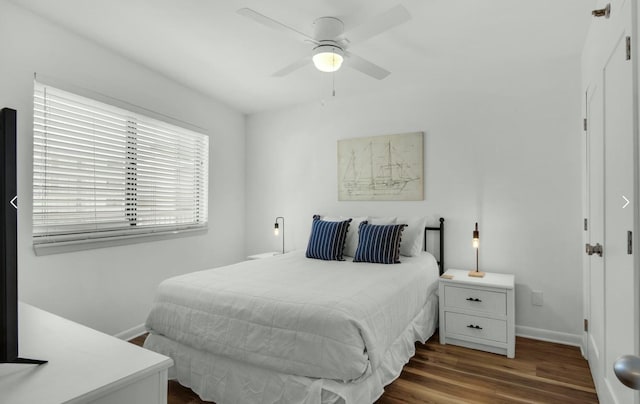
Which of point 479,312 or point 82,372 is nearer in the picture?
point 82,372

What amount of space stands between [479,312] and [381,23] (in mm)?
2359

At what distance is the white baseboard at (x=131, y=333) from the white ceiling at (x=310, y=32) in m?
2.52

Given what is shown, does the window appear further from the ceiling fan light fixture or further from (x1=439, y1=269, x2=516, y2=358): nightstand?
(x1=439, y1=269, x2=516, y2=358): nightstand

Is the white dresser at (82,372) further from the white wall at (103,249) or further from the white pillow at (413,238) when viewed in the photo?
the white pillow at (413,238)

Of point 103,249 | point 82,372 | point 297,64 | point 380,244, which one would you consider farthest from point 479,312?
point 103,249

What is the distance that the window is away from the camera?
100 inches

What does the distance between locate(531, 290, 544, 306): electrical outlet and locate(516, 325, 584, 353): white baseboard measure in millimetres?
237

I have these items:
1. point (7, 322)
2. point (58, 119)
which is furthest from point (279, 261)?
point (7, 322)

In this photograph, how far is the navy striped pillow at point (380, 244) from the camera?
3059 millimetres

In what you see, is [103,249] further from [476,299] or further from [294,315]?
[476,299]

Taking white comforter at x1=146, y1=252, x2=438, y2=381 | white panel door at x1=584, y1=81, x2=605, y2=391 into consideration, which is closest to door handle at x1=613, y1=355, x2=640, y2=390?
white comforter at x1=146, y1=252, x2=438, y2=381

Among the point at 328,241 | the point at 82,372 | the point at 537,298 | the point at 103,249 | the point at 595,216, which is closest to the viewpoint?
the point at 82,372

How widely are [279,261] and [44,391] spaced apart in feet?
7.82

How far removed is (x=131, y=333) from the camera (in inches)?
124
